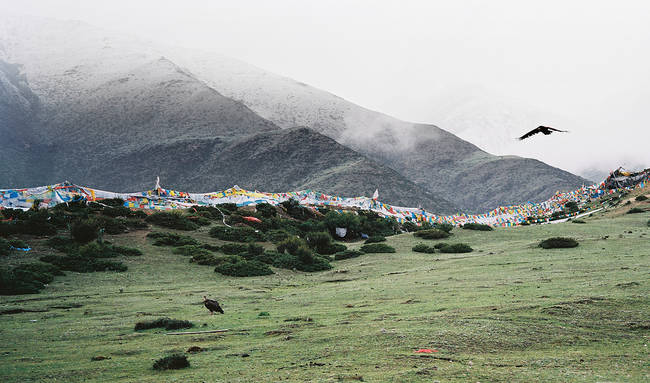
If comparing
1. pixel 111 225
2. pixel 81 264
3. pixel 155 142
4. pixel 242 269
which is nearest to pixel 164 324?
pixel 242 269

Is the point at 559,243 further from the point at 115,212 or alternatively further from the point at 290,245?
the point at 115,212

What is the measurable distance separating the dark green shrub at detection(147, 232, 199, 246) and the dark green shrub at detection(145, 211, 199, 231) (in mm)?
2601

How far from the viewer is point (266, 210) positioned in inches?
1663

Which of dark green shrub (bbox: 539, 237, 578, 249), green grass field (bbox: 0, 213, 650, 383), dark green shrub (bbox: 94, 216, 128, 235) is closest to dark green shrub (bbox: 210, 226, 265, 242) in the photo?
dark green shrub (bbox: 94, 216, 128, 235)

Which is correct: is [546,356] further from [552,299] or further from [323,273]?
[323,273]

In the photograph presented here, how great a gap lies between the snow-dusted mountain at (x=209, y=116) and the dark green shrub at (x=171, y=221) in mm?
68307

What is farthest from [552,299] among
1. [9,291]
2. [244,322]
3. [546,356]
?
[9,291]

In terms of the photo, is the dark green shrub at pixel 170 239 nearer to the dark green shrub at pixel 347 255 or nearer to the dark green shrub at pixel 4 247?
the dark green shrub at pixel 4 247

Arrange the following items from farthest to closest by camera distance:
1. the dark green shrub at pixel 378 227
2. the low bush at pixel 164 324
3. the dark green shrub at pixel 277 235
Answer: the dark green shrub at pixel 378 227
the dark green shrub at pixel 277 235
the low bush at pixel 164 324

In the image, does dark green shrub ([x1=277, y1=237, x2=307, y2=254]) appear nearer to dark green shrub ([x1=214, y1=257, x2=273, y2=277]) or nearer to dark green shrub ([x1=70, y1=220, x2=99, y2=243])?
dark green shrub ([x1=214, y1=257, x2=273, y2=277])

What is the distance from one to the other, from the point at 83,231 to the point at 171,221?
25.1ft

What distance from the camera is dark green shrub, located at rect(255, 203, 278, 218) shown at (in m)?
41.4

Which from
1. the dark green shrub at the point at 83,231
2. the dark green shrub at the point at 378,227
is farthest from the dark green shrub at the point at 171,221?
the dark green shrub at the point at 378,227

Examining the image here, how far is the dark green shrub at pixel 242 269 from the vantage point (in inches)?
912
